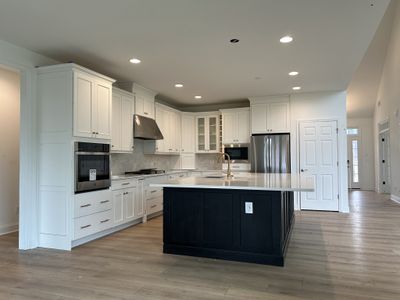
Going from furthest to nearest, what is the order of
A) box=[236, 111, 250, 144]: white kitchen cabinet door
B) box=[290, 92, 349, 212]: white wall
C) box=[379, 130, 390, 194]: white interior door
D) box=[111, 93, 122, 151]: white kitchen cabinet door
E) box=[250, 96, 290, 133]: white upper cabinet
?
box=[379, 130, 390, 194]: white interior door
box=[236, 111, 250, 144]: white kitchen cabinet door
box=[250, 96, 290, 133]: white upper cabinet
box=[290, 92, 349, 212]: white wall
box=[111, 93, 122, 151]: white kitchen cabinet door

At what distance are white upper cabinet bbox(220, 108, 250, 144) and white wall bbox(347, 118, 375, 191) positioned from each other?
6173 millimetres

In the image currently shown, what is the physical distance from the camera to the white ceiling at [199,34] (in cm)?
291

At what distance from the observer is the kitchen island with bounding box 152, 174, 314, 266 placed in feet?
10.8

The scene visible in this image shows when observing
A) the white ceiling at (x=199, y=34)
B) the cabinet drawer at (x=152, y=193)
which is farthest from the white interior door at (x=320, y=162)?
the cabinet drawer at (x=152, y=193)

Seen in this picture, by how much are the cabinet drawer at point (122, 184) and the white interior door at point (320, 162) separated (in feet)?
12.1

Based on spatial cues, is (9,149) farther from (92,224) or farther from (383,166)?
(383,166)

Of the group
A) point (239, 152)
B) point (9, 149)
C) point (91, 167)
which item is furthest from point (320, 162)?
point (9, 149)

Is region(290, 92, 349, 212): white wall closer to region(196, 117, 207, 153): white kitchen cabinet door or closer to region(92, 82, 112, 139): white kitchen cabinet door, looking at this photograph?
region(196, 117, 207, 153): white kitchen cabinet door

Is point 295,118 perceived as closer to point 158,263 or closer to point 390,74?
point 390,74

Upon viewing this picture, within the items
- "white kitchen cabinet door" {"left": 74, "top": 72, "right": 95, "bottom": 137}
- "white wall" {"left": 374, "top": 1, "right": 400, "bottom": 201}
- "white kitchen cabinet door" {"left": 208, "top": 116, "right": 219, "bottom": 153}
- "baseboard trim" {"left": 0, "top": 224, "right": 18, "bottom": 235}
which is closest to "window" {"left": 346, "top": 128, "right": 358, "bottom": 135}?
"white wall" {"left": 374, "top": 1, "right": 400, "bottom": 201}

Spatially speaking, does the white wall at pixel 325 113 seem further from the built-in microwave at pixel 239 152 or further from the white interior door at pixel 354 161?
the white interior door at pixel 354 161

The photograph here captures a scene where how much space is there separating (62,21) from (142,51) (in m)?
1.13

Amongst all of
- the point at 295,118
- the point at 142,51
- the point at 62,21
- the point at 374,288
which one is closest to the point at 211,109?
the point at 295,118

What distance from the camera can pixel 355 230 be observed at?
4867 mm
